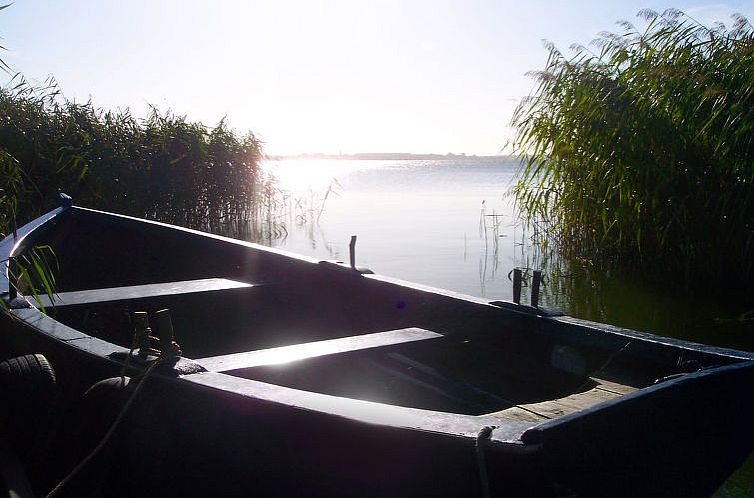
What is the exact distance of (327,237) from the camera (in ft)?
45.9

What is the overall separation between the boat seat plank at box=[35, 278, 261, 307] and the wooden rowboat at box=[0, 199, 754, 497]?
0.06ft

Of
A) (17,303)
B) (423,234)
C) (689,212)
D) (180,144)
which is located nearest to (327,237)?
(423,234)

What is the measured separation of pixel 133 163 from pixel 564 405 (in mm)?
9072

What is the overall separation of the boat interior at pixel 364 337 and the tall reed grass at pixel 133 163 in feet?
13.3

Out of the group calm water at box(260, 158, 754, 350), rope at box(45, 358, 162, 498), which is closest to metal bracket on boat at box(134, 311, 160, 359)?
rope at box(45, 358, 162, 498)

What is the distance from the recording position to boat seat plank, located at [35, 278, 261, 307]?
3.72 meters

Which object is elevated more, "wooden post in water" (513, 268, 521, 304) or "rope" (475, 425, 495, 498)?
"wooden post in water" (513, 268, 521, 304)

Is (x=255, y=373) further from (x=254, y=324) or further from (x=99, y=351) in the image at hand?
(x=254, y=324)

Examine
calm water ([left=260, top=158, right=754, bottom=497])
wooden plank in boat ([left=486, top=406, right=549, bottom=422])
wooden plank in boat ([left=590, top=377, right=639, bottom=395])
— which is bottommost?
calm water ([left=260, top=158, right=754, bottom=497])

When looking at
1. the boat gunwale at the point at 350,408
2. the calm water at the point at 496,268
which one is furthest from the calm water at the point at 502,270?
the boat gunwale at the point at 350,408

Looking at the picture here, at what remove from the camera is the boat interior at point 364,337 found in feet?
8.76

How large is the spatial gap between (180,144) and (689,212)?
749 centimetres

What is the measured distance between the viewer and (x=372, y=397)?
331cm

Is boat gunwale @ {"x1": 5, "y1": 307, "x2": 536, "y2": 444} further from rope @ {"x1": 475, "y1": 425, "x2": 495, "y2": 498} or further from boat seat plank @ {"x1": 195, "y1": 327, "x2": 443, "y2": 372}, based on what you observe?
boat seat plank @ {"x1": 195, "y1": 327, "x2": 443, "y2": 372}
